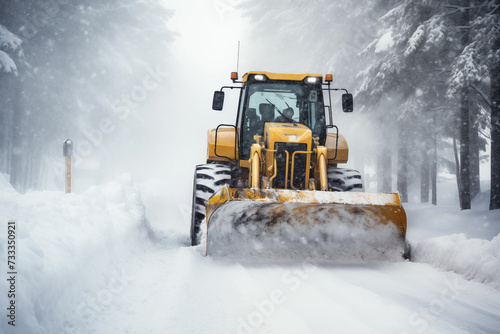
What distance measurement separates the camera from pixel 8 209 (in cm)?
481

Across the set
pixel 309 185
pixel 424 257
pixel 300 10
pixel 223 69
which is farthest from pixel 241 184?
pixel 223 69

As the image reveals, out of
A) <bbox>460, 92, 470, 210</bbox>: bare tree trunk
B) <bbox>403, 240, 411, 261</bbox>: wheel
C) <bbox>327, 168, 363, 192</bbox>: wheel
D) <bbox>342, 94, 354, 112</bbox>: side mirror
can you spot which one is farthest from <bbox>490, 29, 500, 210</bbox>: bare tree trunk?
<bbox>403, 240, 411, 261</bbox>: wheel

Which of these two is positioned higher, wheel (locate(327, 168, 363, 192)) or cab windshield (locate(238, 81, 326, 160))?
cab windshield (locate(238, 81, 326, 160))

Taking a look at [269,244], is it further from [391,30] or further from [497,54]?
[391,30]

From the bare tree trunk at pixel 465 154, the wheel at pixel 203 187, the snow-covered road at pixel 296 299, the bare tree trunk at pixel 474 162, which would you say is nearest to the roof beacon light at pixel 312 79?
the wheel at pixel 203 187

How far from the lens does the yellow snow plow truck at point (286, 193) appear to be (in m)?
5.03

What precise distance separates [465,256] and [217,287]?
265 centimetres

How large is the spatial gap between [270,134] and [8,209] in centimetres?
343

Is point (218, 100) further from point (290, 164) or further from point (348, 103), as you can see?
point (348, 103)

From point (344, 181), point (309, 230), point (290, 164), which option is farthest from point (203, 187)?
point (344, 181)

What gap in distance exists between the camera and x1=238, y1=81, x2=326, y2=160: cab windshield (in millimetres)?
6984

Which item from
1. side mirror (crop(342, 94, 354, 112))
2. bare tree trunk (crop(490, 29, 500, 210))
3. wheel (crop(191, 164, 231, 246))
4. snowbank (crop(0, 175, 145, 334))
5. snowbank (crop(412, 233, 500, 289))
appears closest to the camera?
snowbank (crop(0, 175, 145, 334))

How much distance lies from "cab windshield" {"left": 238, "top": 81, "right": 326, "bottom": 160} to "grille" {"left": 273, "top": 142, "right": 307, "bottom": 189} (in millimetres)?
1075

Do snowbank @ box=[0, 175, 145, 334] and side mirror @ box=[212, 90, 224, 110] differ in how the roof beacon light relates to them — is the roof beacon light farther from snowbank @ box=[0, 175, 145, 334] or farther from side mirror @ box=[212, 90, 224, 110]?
snowbank @ box=[0, 175, 145, 334]
